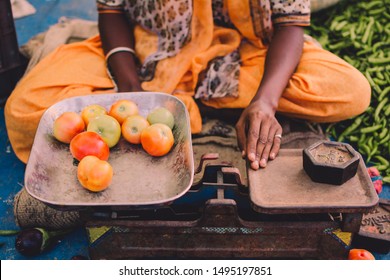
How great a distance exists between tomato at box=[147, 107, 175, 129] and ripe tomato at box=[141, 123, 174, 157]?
0.07 metres

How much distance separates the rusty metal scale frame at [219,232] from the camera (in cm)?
192

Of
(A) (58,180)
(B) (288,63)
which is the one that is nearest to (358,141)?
(B) (288,63)

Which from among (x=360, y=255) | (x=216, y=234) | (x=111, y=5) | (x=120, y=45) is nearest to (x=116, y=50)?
(x=120, y=45)

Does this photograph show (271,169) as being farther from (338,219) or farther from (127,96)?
(127,96)

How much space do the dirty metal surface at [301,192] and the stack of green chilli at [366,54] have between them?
35.7 inches

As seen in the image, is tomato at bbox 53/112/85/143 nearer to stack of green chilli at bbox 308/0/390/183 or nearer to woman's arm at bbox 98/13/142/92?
woman's arm at bbox 98/13/142/92

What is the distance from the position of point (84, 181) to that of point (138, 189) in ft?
0.67

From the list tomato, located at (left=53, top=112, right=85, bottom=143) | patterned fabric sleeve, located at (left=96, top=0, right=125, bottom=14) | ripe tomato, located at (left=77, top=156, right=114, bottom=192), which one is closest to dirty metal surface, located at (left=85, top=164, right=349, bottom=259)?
ripe tomato, located at (left=77, top=156, right=114, bottom=192)

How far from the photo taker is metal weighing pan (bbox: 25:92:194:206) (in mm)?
1770

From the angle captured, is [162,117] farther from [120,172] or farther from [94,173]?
[94,173]

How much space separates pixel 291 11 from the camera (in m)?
2.51

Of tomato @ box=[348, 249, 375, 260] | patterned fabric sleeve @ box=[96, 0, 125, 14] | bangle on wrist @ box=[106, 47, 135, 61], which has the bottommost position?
tomato @ box=[348, 249, 375, 260]

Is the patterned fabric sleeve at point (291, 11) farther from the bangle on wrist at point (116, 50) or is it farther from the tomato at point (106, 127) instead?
the tomato at point (106, 127)

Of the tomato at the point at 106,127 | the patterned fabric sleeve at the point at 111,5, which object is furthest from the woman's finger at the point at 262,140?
the patterned fabric sleeve at the point at 111,5
